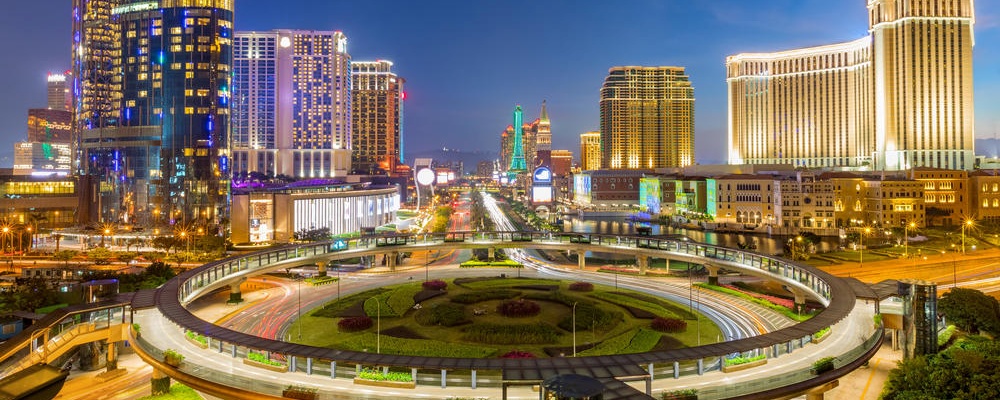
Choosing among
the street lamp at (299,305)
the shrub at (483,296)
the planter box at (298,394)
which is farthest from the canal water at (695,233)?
the planter box at (298,394)

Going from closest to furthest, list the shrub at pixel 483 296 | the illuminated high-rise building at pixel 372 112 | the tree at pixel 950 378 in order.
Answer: the tree at pixel 950 378
the shrub at pixel 483 296
the illuminated high-rise building at pixel 372 112

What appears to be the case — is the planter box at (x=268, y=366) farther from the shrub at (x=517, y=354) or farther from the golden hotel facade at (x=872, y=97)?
the golden hotel facade at (x=872, y=97)

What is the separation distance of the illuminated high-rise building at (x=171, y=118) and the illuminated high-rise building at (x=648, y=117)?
114958 millimetres

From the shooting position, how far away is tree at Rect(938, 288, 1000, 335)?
27375mm

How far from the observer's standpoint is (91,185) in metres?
85.3

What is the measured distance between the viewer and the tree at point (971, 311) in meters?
27.4

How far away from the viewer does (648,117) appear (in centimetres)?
17038

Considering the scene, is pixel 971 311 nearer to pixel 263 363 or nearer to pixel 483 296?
pixel 483 296

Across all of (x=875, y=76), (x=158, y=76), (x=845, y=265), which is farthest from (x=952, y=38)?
(x=158, y=76)

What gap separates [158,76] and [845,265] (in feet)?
294

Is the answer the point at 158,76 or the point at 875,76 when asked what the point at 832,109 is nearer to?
the point at 875,76

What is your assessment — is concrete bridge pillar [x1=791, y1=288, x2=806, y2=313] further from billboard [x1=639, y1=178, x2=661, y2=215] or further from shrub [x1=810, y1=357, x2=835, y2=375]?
billboard [x1=639, y1=178, x2=661, y2=215]

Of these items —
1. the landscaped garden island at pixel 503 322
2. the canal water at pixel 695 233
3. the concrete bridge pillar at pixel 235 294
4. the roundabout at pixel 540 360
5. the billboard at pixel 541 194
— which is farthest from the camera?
the billboard at pixel 541 194

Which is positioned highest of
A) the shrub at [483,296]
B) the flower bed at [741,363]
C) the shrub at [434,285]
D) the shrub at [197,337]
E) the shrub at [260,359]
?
the shrub at [197,337]
